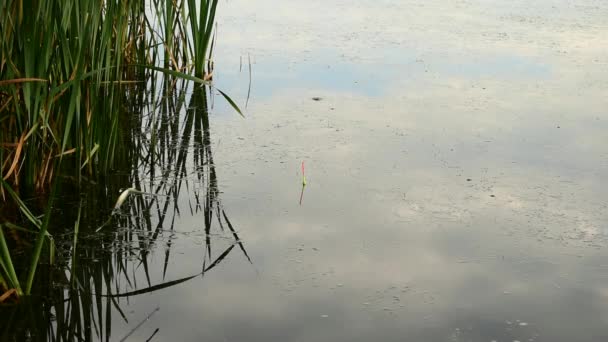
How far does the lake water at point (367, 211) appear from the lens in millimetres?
2334

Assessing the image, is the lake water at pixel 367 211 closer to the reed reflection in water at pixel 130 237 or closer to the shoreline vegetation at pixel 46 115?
the reed reflection in water at pixel 130 237

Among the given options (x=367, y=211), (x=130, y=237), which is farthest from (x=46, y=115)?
(x=367, y=211)

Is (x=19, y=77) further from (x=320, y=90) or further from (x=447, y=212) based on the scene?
(x=320, y=90)

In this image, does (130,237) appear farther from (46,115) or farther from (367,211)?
(367,211)

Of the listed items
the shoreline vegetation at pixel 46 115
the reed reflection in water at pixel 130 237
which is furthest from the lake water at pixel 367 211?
the shoreline vegetation at pixel 46 115

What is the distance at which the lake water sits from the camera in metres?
2.33

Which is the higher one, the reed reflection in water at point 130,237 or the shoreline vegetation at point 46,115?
the shoreline vegetation at point 46,115

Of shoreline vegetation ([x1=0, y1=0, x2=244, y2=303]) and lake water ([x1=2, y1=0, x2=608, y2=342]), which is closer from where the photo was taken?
lake water ([x1=2, y1=0, x2=608, y2=342])

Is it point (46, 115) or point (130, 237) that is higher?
point (46, 115)

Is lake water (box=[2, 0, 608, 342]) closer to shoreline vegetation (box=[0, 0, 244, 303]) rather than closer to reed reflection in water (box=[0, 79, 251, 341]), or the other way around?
reed reflection in water (box=[0, 79, 251, 341])

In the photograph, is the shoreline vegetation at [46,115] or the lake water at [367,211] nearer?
the lake water at [367,211]

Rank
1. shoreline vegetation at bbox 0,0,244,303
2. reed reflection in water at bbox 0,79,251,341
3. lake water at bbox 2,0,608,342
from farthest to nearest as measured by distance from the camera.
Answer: shoreline vegetation at bbox 0,0,244,303 < lake water at bbox 2,0,608,342 < reed reflection in water at bbox 0,79,251,341

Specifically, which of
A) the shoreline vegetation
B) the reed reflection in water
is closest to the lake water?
the reed reflection in water

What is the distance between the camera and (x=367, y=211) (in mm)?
3080
